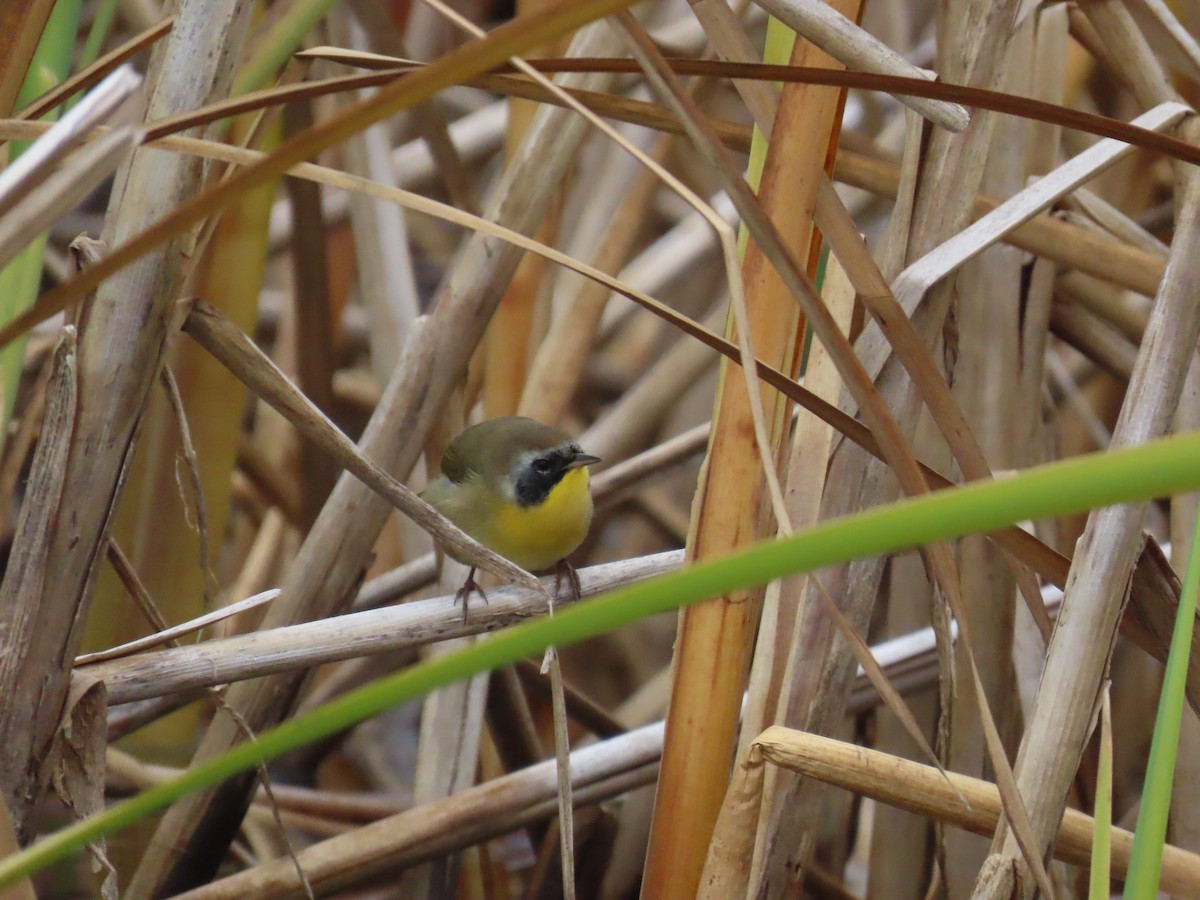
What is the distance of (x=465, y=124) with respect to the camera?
12.1 ft

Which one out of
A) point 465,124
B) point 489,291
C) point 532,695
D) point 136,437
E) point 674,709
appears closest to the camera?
point 674,709

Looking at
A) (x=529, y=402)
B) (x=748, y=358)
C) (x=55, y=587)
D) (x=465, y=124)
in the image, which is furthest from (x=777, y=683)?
(x=465, y=124)

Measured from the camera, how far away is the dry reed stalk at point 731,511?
3.78 ft

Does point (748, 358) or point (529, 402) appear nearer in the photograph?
point (748, 358)

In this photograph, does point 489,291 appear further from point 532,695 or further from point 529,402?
point 532,695

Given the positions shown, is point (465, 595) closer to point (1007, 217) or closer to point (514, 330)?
point (1007, 217)

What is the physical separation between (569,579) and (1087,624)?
0.95 meters

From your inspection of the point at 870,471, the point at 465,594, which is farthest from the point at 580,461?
the point at 870,471

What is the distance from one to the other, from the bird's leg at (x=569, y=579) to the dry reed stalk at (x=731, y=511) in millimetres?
552

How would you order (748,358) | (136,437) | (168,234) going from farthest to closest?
(136,437) → (748,358) → (168,234)

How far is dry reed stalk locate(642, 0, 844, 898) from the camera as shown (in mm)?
1153

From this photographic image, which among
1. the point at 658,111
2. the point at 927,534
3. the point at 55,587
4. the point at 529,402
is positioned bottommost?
the point at 55,587

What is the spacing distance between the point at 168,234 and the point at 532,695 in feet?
8.95

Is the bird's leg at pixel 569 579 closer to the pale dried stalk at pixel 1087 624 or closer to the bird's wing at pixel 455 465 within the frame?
the bird's wing at pixel 455 465
